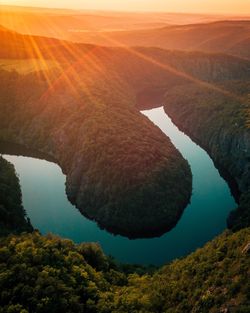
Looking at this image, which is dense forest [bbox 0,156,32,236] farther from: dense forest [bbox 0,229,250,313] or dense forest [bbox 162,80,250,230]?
dense forest [bbox 162,80,250,230]

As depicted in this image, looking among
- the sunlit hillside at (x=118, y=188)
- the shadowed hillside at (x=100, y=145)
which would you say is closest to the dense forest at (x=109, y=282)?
the sunlit hillside at (x=118, y=188)

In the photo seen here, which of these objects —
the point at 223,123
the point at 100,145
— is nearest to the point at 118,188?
the point at 100,145

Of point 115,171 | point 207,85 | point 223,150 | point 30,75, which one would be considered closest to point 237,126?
point 223,150

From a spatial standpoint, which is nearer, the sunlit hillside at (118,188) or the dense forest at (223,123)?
the sunlit hillside at (118,188)

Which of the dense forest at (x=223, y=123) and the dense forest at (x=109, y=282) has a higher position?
the dense forest at (x=223, y=123)

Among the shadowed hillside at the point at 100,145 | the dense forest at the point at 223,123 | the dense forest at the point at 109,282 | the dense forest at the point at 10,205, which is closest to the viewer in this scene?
the dense forest at the point at 109,282

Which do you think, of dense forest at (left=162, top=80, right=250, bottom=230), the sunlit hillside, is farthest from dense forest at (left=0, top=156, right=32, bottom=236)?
dense forest at (left=162, top=80, right=250, bottom=230)

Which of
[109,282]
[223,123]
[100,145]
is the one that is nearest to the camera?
[109,282]

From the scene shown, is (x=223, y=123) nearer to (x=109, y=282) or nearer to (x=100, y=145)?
(x=100, y=145)

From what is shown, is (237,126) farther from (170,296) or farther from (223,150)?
(170,296)

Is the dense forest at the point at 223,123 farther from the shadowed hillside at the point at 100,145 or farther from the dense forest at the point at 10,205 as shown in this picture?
the dense forest at the point at 10,205

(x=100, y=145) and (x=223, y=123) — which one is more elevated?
(x=223, y=123)
